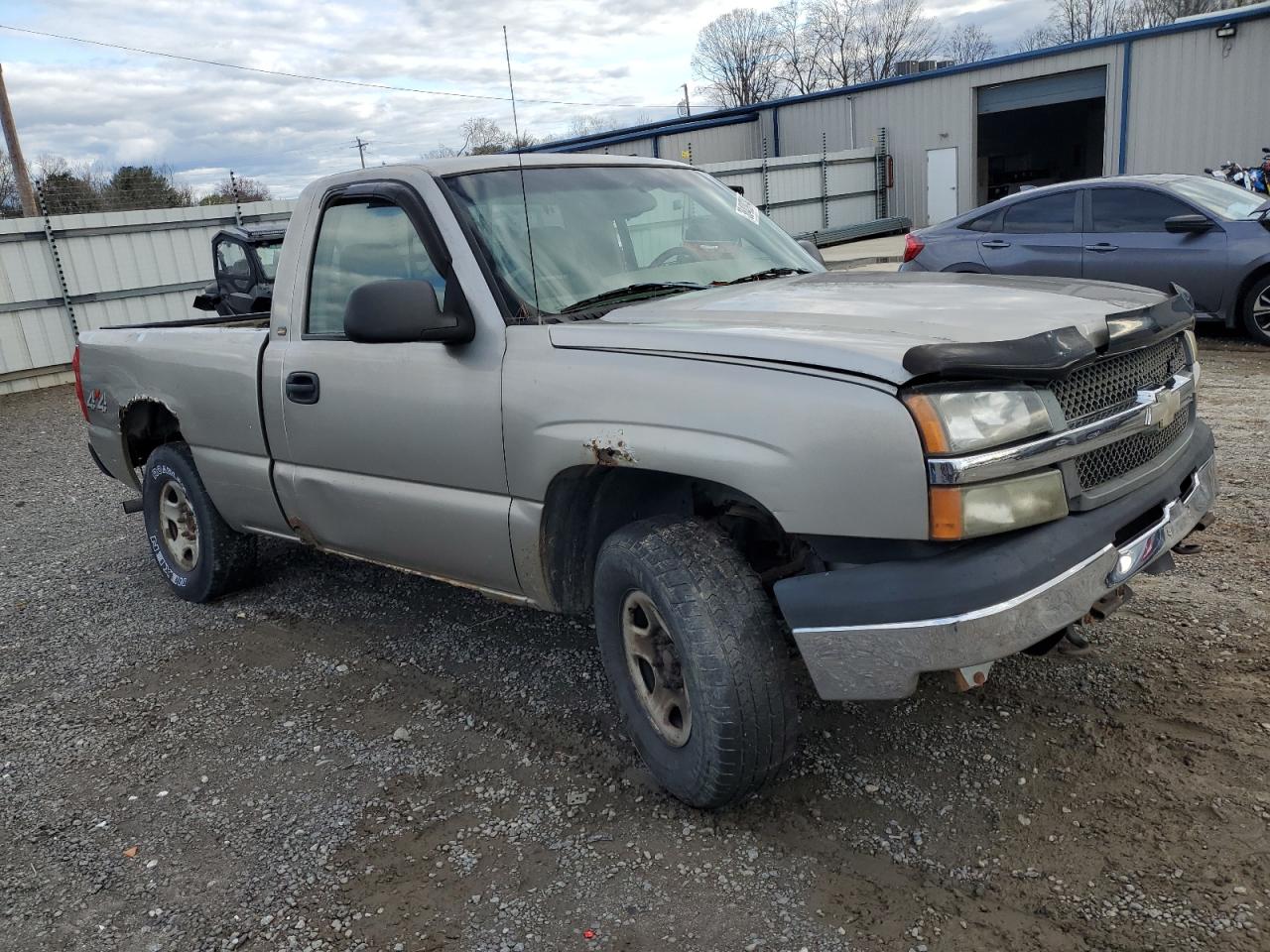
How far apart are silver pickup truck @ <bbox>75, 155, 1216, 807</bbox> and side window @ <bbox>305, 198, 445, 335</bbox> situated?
0.01m

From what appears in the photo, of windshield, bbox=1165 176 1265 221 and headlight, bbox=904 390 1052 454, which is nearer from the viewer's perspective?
headlight, bbox=904 390 1052 454

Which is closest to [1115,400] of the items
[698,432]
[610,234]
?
[698,432]

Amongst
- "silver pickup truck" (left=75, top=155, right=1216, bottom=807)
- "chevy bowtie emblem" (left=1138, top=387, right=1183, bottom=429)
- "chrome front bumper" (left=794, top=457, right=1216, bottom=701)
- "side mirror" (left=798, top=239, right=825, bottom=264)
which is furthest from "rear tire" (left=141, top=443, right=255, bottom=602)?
"chevy bowtie emblem" (left=1138, top=387, right=1183, bottom=429)

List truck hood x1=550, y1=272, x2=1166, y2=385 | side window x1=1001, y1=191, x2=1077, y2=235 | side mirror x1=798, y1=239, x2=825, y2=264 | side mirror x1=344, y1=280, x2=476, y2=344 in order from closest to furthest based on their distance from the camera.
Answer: truck hood x1=550, y1=272, x2=1166, y2=385 → side mirror x1=344, y1=280, x2=476, y2=344 → side mirror x1=798, y1=239, x2=825, y2=264 → side window x1=1001, y1=191, x2=1077, y2=235

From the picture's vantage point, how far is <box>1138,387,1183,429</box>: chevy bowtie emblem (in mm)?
2758

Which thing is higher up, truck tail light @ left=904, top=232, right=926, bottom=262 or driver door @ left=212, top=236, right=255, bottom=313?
driver door @ left=212, top=236, right=255, bottom=313

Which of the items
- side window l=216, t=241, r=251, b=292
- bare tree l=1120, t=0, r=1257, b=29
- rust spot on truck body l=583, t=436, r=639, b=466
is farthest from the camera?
bare tree l=1120, t=0, r=1257, b=29

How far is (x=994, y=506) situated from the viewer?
2361mm

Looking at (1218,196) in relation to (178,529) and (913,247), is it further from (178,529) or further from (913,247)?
(178,529)

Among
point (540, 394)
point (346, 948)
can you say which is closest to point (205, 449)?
point (540, 394)

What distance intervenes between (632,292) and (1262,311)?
7.86 m

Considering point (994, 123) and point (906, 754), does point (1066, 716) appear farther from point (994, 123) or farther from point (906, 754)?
point (994, 123)

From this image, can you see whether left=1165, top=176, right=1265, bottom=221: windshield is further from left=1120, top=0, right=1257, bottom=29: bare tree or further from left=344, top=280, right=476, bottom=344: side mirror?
left=1120, top=0, right=1257, bottom=29: bare tree

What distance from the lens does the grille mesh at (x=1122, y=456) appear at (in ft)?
8.52
